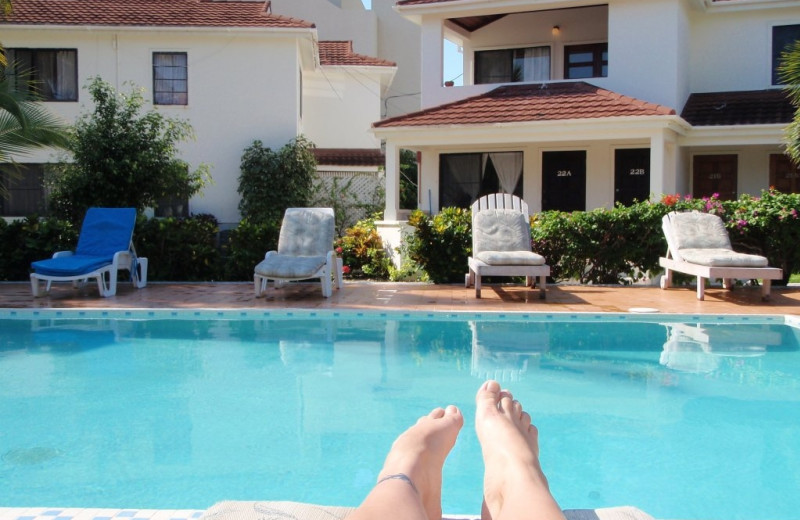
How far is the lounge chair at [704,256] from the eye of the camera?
10016 mm

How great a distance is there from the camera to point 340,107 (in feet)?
75.9

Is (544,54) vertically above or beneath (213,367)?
above

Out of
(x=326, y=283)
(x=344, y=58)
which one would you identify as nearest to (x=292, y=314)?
(x=326, y=283)

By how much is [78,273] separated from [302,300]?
3.16 metres

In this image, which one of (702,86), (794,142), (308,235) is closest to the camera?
(308,235)

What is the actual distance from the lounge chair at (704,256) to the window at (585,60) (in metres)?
8.59

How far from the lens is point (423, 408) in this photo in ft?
18.1

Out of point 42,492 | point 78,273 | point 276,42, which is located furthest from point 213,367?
point 276,42

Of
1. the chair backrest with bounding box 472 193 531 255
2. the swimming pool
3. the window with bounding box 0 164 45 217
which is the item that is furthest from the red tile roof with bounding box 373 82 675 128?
the window with bounding box 0 164 45 217

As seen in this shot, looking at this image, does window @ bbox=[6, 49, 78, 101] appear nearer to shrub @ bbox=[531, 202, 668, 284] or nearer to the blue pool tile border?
the blue pool tile border

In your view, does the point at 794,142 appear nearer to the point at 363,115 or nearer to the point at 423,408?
the point at 423,408

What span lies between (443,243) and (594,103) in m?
5.70

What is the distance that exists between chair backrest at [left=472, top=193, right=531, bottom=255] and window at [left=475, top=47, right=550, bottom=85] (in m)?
8.76

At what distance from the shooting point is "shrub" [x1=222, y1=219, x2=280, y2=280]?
42.2 feet
